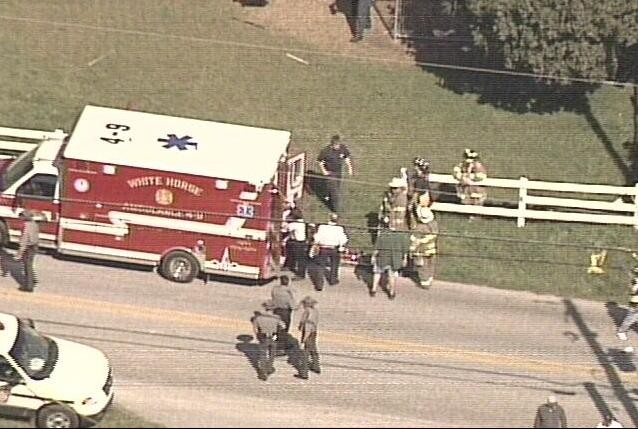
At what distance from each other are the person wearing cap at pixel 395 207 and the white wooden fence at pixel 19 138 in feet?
10.0

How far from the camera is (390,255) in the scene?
11133 millimetres

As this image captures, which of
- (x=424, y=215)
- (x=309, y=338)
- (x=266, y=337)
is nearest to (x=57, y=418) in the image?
(x=266, y=337)

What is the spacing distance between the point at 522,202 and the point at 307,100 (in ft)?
9.44

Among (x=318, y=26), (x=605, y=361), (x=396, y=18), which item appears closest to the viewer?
(x=605, y=361)

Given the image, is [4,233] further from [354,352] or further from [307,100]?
[307,100]

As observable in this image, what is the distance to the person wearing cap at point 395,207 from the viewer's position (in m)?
11.5

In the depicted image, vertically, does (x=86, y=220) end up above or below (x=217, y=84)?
below

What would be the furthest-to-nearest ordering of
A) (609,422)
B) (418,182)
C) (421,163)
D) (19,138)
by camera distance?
1. (19,138)
2. (421,163)
3. (418,182)
4. (609,422)

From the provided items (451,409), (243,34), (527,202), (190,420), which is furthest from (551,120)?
(190,420)

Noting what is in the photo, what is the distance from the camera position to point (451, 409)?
834 centimetres

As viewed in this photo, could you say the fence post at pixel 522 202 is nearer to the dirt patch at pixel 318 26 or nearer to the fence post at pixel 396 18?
the dirt patch at pixel 318 26

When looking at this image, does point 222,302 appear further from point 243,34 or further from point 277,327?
point 243,34

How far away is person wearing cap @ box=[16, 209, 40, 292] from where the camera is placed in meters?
10.6

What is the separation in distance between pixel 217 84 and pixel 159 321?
195 inches
